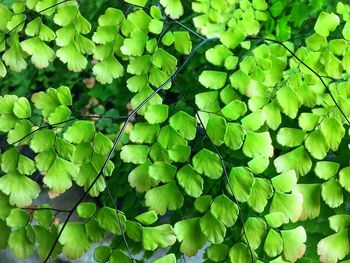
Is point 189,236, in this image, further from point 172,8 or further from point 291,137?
point 172,8

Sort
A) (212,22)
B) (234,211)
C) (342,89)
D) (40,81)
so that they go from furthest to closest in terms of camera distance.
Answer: (40,81)
(212,22)
(342,89)
(234,211)

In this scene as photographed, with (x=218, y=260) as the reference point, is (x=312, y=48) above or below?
above

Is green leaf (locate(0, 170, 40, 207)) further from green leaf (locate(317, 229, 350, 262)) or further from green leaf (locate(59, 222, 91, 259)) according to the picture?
green leaf (locate(317, 229, 350, 262))

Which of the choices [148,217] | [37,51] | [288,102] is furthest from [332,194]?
[37,51]

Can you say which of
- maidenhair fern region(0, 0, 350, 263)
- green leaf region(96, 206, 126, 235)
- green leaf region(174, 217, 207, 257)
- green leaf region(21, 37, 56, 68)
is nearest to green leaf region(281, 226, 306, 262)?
maidenhair fern region(0, 0, 350, 263)

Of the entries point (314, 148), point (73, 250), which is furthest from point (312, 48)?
point (73, 250)

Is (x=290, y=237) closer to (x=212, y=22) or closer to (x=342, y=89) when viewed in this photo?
(x=342, y=89)
